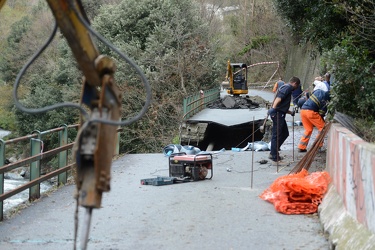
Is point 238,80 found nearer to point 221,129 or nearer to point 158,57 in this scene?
point 158,57

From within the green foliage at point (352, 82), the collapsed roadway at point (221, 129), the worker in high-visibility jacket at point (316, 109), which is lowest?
the collapsed roadway at point (221, 129)

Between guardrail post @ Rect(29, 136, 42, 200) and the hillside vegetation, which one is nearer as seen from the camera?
guardrail post @ Rect(29, 136, 42, 200)

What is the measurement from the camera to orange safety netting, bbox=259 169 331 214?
10.5m

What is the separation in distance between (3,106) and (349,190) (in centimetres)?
4610

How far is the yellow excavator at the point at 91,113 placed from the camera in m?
3.88

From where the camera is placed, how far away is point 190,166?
13.9m

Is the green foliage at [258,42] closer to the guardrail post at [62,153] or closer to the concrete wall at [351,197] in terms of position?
the guardrail post at [62,153]

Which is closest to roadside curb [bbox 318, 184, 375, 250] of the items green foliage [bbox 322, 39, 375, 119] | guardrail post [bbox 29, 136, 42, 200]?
green foliage [bbox 322, 39, 375, 119]

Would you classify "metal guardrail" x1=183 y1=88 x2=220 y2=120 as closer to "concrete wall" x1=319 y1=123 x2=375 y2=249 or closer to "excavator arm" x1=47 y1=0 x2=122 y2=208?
"concrete wall" x1=319 y1=123 x2=375 y2=249

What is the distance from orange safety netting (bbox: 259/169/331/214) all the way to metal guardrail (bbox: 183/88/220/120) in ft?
60.3

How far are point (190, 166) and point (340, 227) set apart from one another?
20.2 ft

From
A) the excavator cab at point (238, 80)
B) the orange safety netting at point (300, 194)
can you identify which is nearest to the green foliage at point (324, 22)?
the orange safety netting at point (300, 194)

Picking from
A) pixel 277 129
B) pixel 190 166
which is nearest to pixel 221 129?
pixel 277 129

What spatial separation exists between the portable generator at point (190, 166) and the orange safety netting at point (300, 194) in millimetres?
2754
